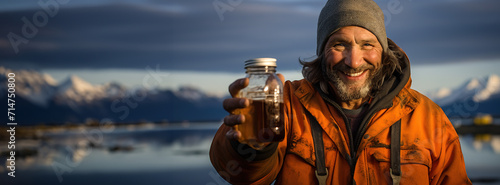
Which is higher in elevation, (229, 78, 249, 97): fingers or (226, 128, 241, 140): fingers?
(229, 78, 249, 97): fingers

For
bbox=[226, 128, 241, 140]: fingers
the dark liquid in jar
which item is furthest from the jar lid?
bbox=[226, 128, 241, 140]: fingers

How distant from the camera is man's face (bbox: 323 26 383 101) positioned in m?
4.01

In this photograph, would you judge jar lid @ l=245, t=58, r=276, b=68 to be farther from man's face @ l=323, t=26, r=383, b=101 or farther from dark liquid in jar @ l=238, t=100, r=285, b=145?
man's face @ l=323, t=26, r=383, b=101

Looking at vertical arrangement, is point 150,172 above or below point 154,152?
below

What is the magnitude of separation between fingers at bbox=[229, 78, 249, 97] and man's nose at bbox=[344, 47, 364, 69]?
132 centimetres

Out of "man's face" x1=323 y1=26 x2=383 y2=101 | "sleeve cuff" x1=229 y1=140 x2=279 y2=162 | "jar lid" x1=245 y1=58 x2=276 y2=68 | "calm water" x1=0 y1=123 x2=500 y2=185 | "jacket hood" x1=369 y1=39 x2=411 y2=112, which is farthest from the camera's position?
"calm water" x1=0 y1=123 x2=500 y2=185

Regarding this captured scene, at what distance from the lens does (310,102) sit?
3959 mm

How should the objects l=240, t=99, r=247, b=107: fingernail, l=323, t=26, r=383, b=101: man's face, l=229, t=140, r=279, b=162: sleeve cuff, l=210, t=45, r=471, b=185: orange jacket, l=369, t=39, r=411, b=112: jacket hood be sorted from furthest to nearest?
l=323, t=26, r=383, b=101: man's face, l=369, t=39, r=411, b=112: jacket hood, l=210, t=45, r=471, b=185: orange jacket, l=229, t=140, r=279, b=162: sleeve cuff, l=240, t=99, r=247, b=107: fingernail

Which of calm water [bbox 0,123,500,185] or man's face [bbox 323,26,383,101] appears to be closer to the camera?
man's face [bbox 323,26,383,101]

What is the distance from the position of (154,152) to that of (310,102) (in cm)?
5533

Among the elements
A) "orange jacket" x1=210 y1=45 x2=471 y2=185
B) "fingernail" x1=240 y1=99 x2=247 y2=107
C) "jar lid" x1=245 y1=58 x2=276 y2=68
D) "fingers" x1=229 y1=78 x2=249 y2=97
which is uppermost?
"jar lid" x1=245 y1=58 x2=276 y2=68

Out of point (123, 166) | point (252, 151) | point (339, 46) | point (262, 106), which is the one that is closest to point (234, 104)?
point (262, 106)

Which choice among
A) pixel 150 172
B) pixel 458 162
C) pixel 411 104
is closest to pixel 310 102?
pixel 411 104

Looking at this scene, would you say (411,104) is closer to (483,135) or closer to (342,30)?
(342,30)
